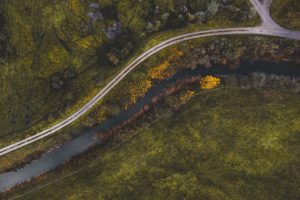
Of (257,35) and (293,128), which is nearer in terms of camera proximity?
(293,128)

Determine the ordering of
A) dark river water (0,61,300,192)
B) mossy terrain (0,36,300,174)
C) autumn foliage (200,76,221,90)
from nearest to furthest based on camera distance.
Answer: mossy terrain (0,36,300,174), dark river water (0,61,300,192), autumn foliage (200,76,221,90)

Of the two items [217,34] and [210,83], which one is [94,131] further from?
[217,34]

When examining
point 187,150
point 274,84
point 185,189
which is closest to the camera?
point 185,189

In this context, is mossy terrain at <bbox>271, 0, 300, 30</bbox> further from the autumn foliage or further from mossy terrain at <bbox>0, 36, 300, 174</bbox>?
the autumn foliage

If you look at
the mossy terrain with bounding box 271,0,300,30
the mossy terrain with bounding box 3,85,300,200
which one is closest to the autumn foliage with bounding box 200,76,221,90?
the mossy terrain with bounding box 3,85,300,200

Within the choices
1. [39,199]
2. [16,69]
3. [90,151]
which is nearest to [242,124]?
[90,151]

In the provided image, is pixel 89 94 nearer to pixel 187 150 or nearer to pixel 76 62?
pixel 76 62

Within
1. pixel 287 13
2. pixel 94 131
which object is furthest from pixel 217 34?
pixel 94 131

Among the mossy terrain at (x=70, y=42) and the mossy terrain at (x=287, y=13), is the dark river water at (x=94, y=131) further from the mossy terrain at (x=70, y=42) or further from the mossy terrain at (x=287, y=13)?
the mossy terrain at (x=287, y=13)
